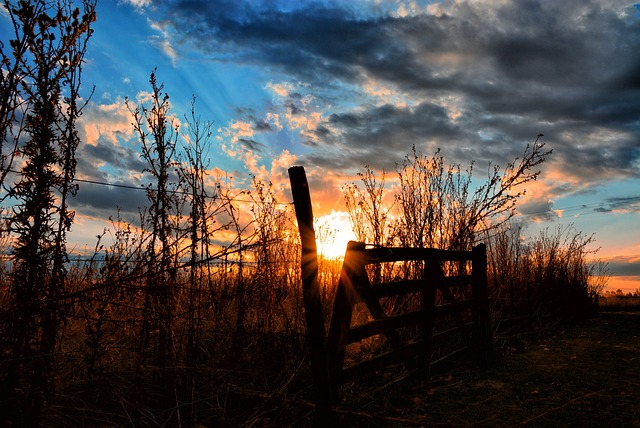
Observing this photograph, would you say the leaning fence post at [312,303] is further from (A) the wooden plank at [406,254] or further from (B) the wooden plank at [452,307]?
(B) the wooden plank at [452,307]

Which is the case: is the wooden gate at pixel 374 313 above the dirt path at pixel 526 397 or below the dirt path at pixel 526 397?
above

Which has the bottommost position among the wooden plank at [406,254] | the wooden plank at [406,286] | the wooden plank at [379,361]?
the wooden plank at [379,361]

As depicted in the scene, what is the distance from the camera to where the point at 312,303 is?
3.73 meters

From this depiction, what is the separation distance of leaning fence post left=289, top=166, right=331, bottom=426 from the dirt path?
51 centimetres

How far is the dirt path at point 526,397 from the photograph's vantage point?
13.3ft

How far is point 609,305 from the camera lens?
2005 centimetres

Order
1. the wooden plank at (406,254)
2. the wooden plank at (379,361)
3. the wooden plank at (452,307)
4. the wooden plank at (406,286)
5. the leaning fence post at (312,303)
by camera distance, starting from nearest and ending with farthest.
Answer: the leaning fence post at (312,303) → the wooden plank at (379,361) → the wooden plank at (406,254) → the wooden plank at (406,286) → the wooden plank at (452,307)

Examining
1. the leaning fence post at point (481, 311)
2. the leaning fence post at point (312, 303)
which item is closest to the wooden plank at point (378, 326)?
the leaning fence post at point (312, 303)

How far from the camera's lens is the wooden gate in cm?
374

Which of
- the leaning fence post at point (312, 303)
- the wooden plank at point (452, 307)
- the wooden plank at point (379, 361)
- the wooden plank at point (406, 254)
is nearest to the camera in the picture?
the leaning fence post at point (312, 303)

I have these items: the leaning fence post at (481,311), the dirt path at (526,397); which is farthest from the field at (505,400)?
the leaning fence post at (481,311)

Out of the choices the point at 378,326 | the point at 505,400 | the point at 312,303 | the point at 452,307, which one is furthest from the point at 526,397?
the point at 312,303

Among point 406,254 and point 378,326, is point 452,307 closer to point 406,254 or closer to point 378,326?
point 406,254

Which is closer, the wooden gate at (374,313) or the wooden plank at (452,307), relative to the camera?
the wooden gate at (374,313)
